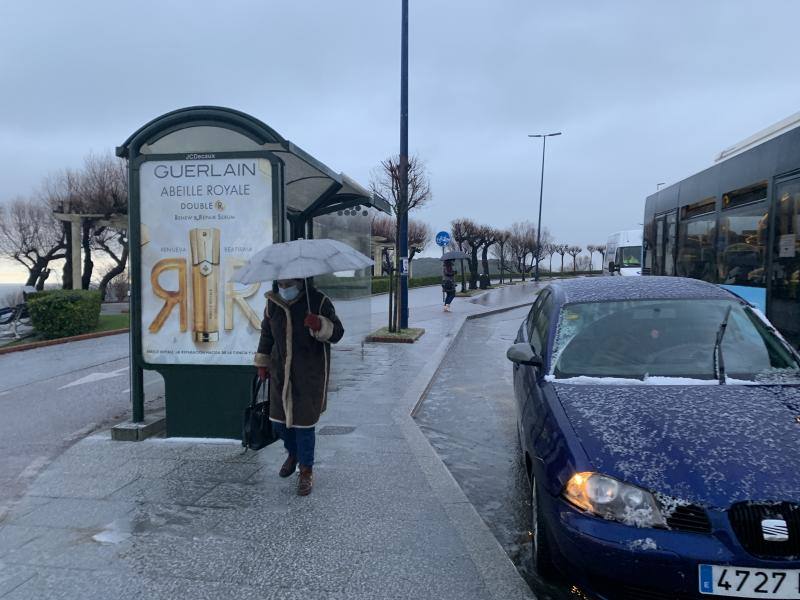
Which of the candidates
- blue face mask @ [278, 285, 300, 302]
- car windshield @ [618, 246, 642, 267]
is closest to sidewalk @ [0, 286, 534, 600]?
blue face mask @ [278, 285, 300, 302]

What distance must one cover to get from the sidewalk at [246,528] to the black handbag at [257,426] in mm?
320

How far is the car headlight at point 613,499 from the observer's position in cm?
257

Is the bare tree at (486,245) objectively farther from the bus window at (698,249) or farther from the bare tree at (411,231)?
the bus window at (698,249)

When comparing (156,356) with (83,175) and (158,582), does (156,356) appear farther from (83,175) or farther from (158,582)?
(83,175)

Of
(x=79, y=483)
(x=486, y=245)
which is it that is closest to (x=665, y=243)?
(x=79, y=483)

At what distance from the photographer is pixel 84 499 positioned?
14.2ft

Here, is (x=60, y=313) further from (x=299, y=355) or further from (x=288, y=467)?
(x=299, y=355)

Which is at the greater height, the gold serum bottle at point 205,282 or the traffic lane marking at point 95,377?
the gold serum bottle at point 205,282

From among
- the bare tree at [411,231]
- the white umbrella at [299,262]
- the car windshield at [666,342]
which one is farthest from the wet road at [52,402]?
the bare tree at [411,231]

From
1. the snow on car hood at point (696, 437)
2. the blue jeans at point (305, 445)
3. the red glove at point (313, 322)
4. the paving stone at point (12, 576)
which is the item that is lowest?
the paving stone at point (12, 576)

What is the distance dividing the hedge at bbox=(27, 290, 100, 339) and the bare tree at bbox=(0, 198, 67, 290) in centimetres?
2314

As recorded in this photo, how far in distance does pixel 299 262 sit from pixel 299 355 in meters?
0.66

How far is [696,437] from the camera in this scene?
2.83m

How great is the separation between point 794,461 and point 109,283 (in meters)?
35.7
